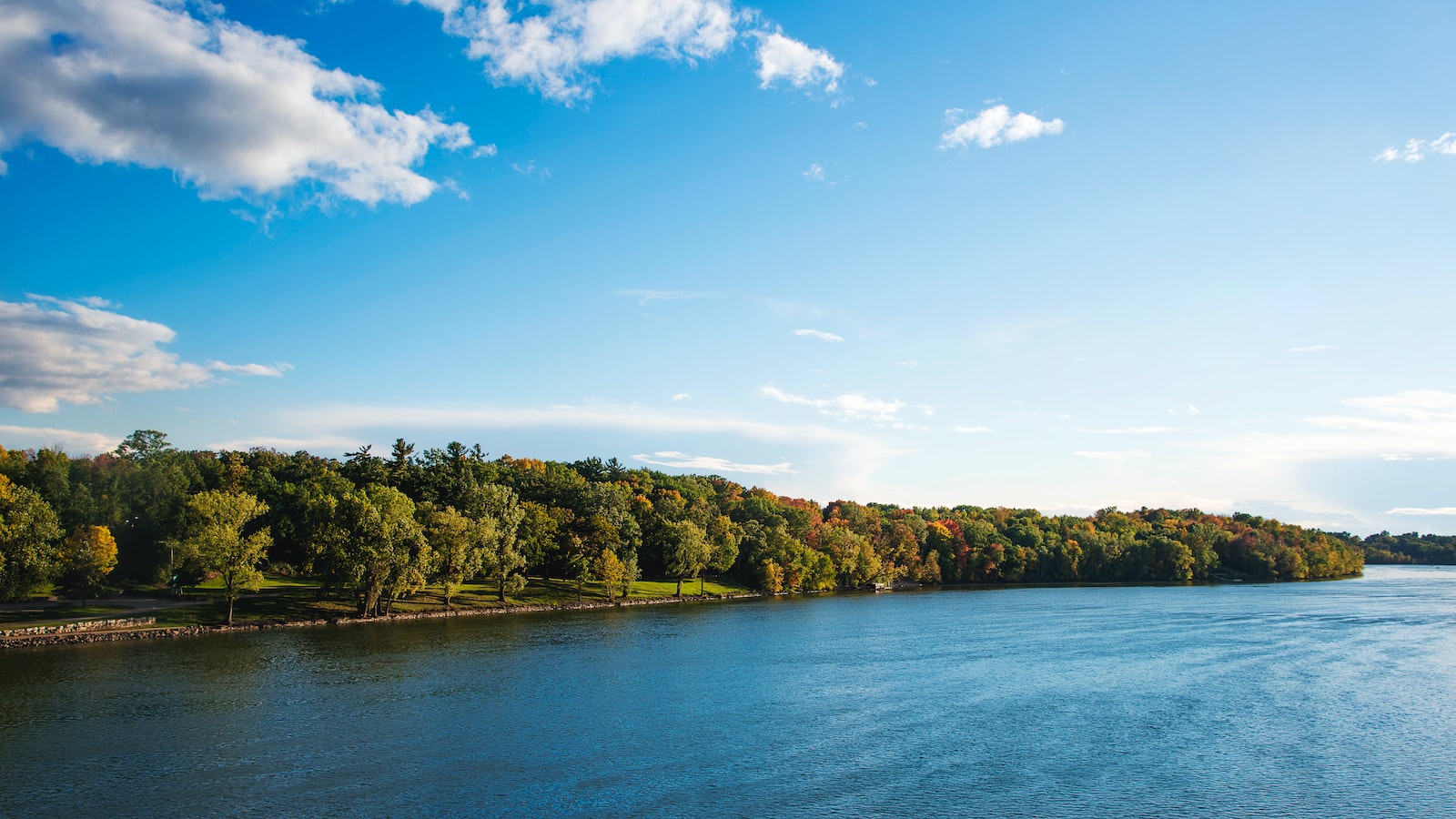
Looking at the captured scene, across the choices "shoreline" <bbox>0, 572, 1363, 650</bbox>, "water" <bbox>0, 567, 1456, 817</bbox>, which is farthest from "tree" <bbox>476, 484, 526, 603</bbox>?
"water" <bbox>0, 567, 1456, 817</bbox>

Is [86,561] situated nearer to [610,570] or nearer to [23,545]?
[23,545]

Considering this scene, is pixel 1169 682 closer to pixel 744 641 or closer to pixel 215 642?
pixel 744 641

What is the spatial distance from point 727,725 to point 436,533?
191 ft

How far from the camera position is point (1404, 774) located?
1362 inches

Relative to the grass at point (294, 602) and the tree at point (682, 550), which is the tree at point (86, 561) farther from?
the tree at point (682, 550)

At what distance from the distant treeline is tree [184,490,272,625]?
0.58 ft

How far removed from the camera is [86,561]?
246 ft

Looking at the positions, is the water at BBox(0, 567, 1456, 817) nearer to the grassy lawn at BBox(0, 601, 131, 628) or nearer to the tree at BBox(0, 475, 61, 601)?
the grassy lawn at BBox(0, 601, 131, 628)

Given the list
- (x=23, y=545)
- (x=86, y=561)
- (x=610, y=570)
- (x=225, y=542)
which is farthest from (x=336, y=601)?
(x=610, y=570)

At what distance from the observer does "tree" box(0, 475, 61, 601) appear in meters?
69.7

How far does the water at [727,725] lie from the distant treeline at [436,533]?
474 inches

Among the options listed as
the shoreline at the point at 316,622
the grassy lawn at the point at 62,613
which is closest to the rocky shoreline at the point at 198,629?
the shoreline at the point at 316,622

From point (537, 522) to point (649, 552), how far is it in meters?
26.5

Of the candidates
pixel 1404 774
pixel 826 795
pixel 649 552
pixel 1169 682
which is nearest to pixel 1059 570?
pixel 649 552
